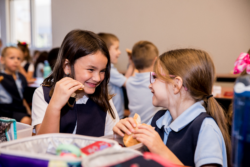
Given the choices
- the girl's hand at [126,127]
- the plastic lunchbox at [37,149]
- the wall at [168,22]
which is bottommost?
the girl's hand at [126,127]

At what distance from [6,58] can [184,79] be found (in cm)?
258

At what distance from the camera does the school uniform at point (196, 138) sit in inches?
34.8

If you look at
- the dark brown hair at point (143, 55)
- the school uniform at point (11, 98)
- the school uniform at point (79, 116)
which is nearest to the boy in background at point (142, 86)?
the dark brown hair at point (143, 55)

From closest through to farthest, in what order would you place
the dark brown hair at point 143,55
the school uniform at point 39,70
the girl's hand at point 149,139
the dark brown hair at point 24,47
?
the girl's hand at point 149,139 < the dark brown hair at point 143,55 < the dark brown hair at point 24,47 < the school uniform at point 39,70

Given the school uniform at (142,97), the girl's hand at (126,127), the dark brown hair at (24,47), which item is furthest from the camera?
the dark brown hair at (24,47)

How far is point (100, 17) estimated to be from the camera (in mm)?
4414

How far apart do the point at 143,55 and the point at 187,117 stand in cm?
165

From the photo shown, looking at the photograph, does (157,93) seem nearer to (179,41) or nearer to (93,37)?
(93,37)

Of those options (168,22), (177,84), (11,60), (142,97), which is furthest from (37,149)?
(168,22)

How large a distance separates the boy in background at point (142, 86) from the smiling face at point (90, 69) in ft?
3.80

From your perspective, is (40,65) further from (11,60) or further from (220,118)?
(220,118)

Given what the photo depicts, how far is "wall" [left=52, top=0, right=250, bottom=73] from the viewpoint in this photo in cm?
360

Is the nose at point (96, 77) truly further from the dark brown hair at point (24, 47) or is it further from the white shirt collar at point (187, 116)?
the dark brown hair at point (24, 47)

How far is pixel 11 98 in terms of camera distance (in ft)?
9.04
